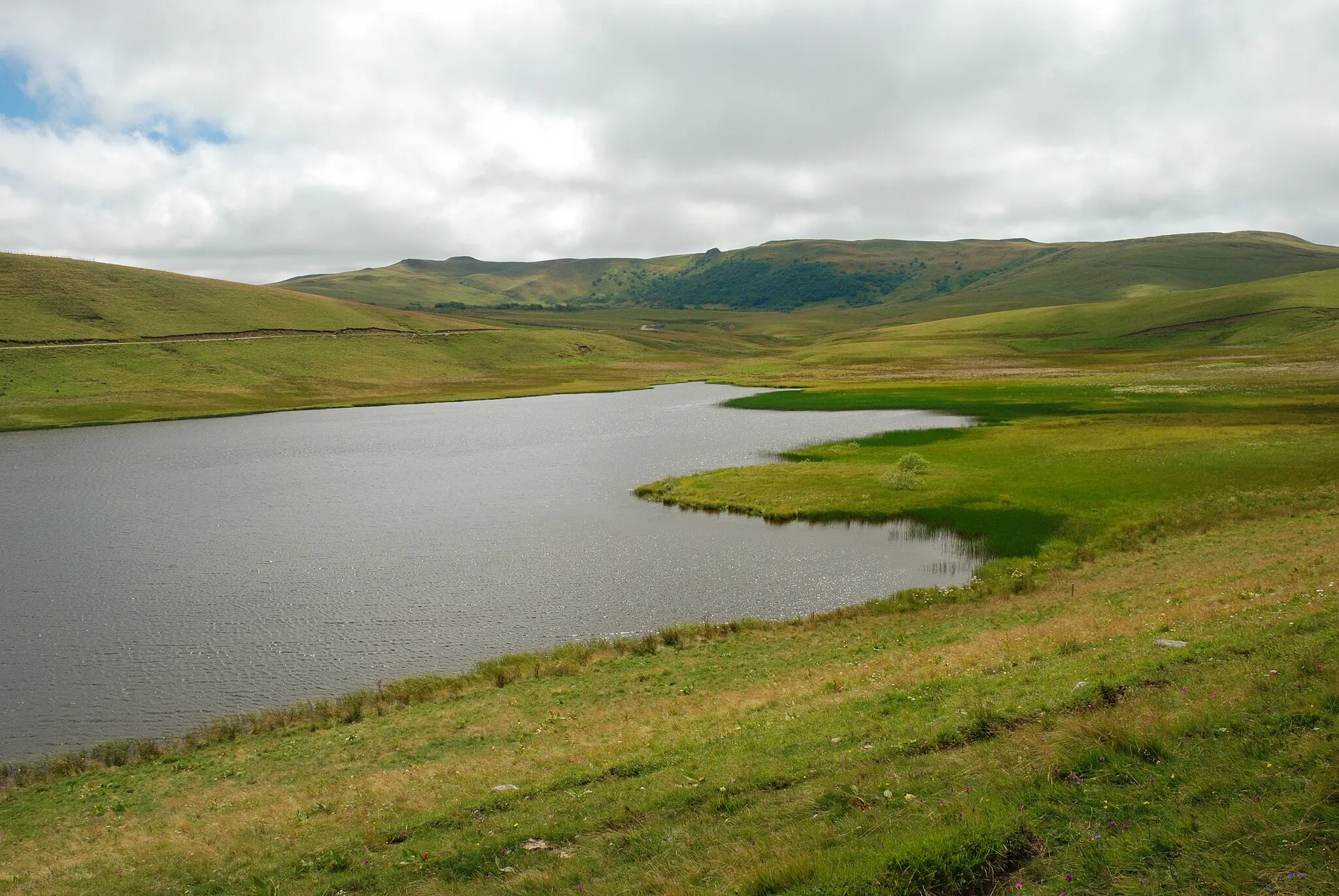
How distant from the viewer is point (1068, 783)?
36.7 feet

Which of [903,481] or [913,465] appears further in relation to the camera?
[913,465]

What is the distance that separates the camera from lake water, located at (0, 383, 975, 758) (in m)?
30.1

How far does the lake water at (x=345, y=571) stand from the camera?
98.9 feet

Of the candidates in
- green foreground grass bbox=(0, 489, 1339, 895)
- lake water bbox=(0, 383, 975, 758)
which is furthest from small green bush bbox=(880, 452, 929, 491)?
green foreground grass bbox=(0, 489, 1339, 895)

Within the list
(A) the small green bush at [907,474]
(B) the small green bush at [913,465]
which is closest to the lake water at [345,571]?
(A) the small green bush at [907,474]

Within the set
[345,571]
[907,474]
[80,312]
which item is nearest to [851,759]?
[345,571]

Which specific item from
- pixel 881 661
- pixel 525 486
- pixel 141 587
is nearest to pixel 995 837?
pixel 881 661

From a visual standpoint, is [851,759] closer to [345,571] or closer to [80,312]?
[345,571]

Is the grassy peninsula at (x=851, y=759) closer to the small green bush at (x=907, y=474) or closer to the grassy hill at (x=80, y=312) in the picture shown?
the small green bush at (x=907, y=474)

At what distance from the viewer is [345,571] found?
4269 cm

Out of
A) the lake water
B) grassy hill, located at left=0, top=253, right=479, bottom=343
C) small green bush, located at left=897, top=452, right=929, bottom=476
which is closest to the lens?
the lake water

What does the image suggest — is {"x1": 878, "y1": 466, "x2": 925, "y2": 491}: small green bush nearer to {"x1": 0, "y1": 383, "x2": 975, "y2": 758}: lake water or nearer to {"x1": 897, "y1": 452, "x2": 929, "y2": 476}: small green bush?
{"x1": 897, "y1": 452, "x2": 929, "y2": 476}: small green bush

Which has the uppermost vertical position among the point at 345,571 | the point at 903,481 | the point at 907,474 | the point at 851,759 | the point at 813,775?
the point at 907,474

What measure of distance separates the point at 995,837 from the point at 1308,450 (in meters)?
59.0
